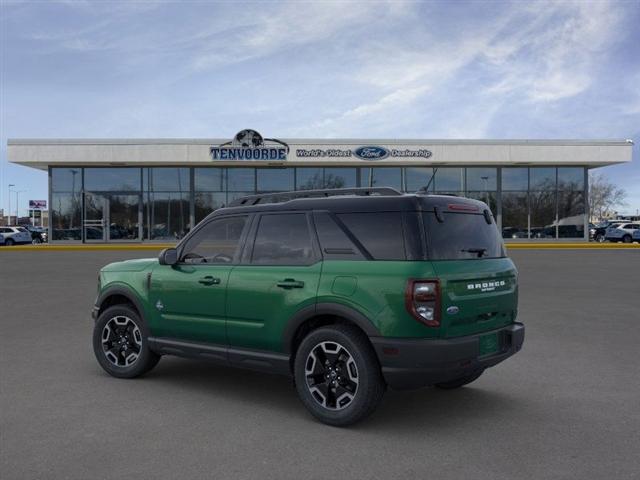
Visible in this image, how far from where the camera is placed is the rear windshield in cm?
463

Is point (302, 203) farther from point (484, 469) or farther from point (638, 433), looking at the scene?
point (638, 433)

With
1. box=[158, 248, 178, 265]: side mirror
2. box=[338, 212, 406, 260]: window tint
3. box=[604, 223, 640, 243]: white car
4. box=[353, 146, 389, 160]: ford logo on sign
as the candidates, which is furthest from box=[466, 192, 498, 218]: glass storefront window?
box=[338, 212, 406, 260]: window tint

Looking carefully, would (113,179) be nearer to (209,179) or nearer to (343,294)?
(209,179)

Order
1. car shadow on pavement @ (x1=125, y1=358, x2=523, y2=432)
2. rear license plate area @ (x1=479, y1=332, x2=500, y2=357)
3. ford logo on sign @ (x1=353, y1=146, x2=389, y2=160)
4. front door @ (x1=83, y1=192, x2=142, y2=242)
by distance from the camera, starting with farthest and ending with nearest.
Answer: front door @ (x1=83, y1=192, x2=142, y2=242)
ford logo on sign @ (x1=353, y1=146, x2=389, y2=160)
car shadow on pavement @ (x1=125, y1=358, x2=523, y2=432)
rear license plate area @ (x1=479, y1=332, x2=500, y2=357)

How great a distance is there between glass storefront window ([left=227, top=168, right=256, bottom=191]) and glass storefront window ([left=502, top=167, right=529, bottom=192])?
16.2 m

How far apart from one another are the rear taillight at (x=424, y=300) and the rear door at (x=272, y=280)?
83cm

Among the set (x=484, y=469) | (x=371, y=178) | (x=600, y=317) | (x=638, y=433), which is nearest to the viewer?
(x=484, y=469)

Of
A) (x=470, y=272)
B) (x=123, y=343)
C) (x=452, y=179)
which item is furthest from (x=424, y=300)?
(x=452, y=179)

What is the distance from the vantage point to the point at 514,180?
128ft

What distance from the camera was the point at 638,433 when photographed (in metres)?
4.54

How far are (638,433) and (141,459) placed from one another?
3637mm

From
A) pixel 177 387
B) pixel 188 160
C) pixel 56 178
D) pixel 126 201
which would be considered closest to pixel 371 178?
pixel 188 160

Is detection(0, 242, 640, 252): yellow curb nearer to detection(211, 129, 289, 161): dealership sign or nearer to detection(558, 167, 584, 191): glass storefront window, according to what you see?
detection(558, 167, 584, 191): glass storefront window

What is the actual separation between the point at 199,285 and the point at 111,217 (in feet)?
112
